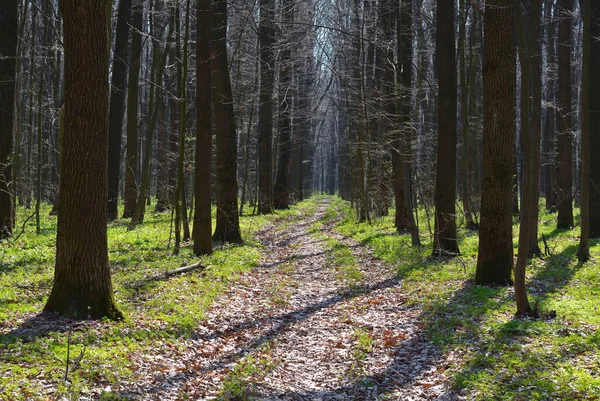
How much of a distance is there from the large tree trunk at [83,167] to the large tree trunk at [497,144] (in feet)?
21.4

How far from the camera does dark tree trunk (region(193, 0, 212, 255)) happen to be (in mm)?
12359

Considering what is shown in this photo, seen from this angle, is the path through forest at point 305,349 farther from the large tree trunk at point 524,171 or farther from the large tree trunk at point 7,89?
the large tree trunk at point 7,89

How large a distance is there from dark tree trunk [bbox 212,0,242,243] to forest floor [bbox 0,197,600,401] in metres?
3.22

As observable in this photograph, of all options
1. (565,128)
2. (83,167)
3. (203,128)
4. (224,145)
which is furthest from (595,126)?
(83,167)

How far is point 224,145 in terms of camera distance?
1515 cm

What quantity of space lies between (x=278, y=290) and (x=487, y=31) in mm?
6405

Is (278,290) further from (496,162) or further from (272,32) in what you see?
(272,32)

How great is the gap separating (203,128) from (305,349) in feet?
23.0

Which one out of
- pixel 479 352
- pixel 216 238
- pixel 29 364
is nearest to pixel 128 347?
pixel 29 364

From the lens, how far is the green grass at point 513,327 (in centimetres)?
532

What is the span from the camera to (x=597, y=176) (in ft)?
49.5

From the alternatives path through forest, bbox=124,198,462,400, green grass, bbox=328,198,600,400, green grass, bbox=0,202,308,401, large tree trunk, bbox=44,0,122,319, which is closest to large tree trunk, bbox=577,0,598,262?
green grass, bbox=328,198,600,400

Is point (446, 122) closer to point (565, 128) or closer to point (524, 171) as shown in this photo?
point (524, 171)

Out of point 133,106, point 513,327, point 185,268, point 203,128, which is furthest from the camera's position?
point 133,106
